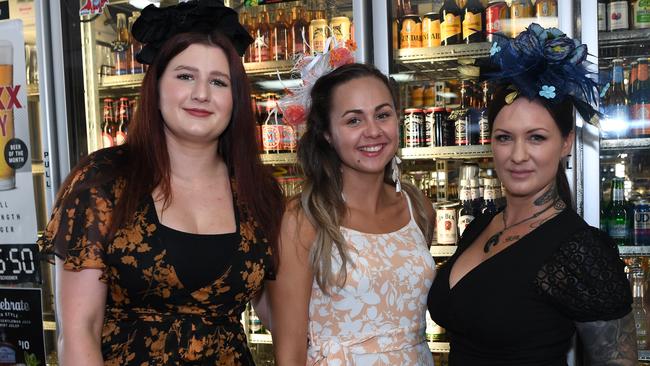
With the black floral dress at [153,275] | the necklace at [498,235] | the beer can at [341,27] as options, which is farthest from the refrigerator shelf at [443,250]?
the black floral dress at [153,275]

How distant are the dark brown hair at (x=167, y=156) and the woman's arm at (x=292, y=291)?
0.05 m

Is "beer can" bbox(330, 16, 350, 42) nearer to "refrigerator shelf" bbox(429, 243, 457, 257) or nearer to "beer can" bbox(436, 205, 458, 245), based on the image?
"beer can" bbox(436, 205, 458, 245)

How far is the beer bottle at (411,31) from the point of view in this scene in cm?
289

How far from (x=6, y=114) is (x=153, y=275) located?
201 centimetres

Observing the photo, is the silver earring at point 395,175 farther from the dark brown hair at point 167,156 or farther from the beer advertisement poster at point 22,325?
the beer advertisement poster at point 22,325

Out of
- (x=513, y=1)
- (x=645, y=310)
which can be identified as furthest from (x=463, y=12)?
(x=645, y=310)

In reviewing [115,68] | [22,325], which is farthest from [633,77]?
[22,325]

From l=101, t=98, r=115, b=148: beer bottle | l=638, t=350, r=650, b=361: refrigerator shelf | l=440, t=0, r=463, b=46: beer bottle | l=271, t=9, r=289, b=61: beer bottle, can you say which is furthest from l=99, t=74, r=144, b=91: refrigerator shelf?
l=638, t=350, r=650, b=361: refrigerator shelf

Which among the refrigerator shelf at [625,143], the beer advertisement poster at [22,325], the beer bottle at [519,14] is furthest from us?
the beer advertisement poster at [22,325]

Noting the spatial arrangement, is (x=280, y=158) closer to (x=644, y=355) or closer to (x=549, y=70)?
(x=549, y=70)

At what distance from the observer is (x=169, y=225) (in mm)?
1621

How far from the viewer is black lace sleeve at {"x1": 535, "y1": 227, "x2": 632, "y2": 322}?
60.2 inches

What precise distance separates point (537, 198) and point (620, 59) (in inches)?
53.8

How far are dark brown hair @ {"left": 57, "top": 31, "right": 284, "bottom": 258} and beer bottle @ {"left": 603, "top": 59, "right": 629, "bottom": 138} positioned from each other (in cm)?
159
